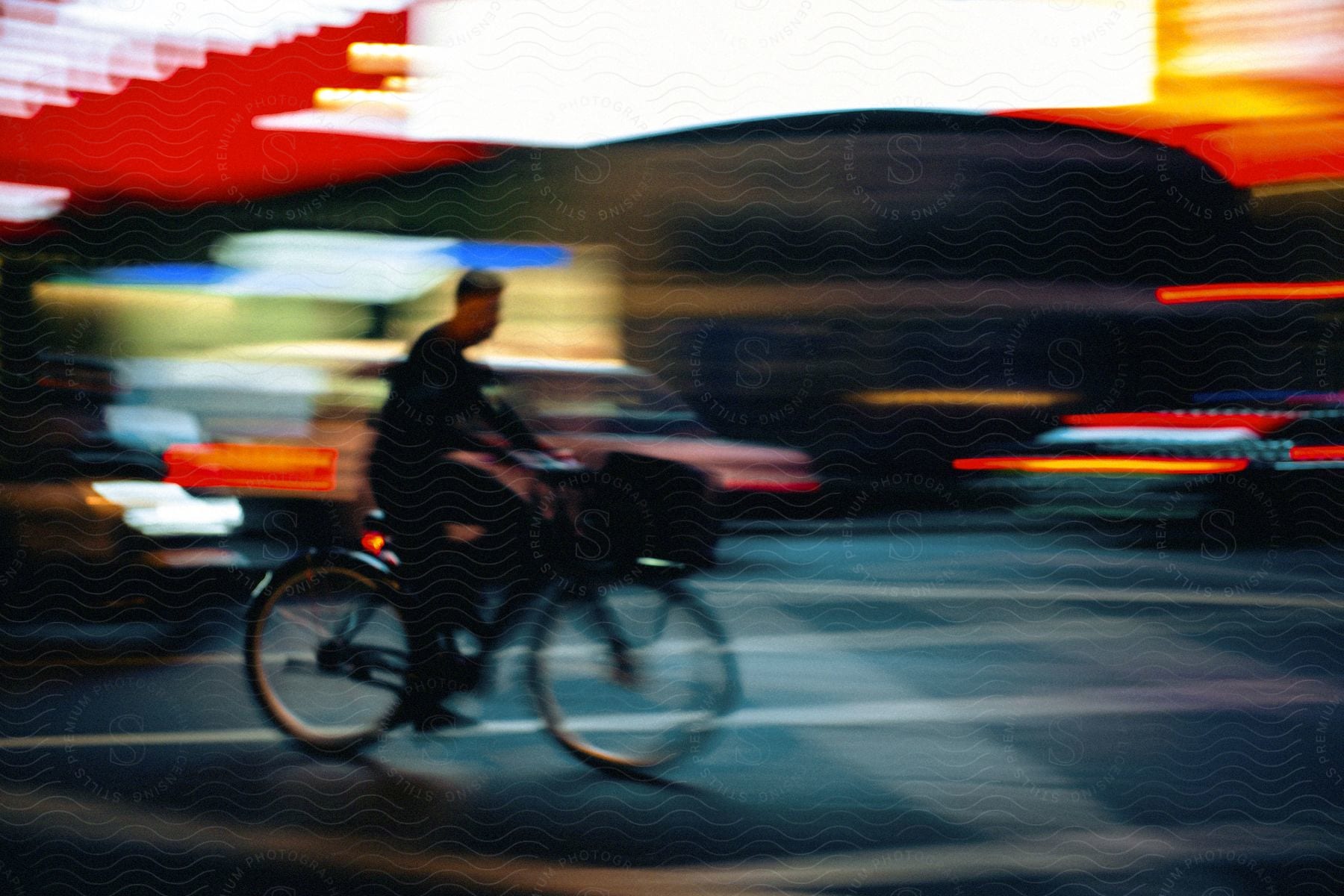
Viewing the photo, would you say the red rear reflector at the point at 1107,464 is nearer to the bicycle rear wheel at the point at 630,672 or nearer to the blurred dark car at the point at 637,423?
the blurred dark car at the point at 637,423

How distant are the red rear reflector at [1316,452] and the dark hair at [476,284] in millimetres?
3142

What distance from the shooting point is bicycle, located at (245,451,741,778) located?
273cm

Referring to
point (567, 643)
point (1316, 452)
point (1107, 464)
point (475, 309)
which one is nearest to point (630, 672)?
point (567, 643)

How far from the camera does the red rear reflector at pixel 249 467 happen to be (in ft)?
10.5

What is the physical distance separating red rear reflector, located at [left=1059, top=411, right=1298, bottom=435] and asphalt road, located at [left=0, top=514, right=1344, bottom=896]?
53 cm

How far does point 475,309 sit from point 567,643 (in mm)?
936

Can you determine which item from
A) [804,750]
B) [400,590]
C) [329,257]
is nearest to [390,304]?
[329,257]

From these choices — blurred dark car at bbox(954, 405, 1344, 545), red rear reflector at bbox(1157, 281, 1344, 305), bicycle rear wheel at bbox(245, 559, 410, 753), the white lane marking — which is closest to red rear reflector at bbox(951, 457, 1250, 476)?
blurred dark car at bbox(954, 405, 1344, 545)

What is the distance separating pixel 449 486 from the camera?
A: 2.73 m

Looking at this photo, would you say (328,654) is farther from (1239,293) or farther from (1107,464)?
(1239,293)

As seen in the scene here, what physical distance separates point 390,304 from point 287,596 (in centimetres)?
96

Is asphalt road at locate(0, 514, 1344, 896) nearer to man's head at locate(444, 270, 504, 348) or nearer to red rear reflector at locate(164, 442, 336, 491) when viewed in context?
red rear reflector at locate(164, 442, 336, 491)

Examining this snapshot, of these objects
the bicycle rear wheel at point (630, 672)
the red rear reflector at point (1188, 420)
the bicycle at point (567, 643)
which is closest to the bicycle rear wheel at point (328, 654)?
the bicycle at point (567, 643)

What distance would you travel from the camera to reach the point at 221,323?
335 cm
